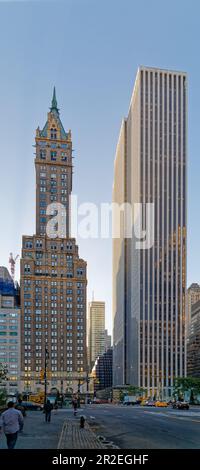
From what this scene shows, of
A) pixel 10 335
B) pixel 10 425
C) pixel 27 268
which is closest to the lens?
pixel 10 425

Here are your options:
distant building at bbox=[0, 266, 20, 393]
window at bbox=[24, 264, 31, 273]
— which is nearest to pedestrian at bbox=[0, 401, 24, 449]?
distant building at bbox=[0, 266, 20, 393]

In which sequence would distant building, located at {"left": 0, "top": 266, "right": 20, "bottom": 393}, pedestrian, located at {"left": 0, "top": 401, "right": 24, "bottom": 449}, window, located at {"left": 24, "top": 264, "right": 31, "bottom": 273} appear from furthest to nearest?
window, located at {"left": 24, "top": 264, "right": 31, "bottom": 273}, distant building, located at {"left": 0, "top": 266, "right": 20, "bottom": 393}, pedestrian, located at {"left": 0, "top": 401, "right": 24, "bottom": 449}

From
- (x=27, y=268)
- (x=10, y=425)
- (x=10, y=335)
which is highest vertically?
(x=27, y=268)

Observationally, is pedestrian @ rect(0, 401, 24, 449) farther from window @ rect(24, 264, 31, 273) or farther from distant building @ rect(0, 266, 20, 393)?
window @ rect(24, 264, 31, 273)

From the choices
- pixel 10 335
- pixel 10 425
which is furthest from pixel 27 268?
pixel 10 425

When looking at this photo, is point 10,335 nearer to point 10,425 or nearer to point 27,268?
point 27,268

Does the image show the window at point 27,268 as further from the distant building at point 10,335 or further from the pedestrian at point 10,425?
the pedestrian at point 10,425

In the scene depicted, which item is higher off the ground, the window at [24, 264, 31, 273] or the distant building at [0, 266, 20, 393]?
the window at [24, 264, 31, 273]

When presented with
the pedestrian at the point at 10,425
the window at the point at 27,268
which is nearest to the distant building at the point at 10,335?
the window at the point at 27,268

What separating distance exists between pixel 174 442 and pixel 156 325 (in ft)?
589

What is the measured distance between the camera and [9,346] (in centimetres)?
19388

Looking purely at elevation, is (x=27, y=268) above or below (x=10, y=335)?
above
